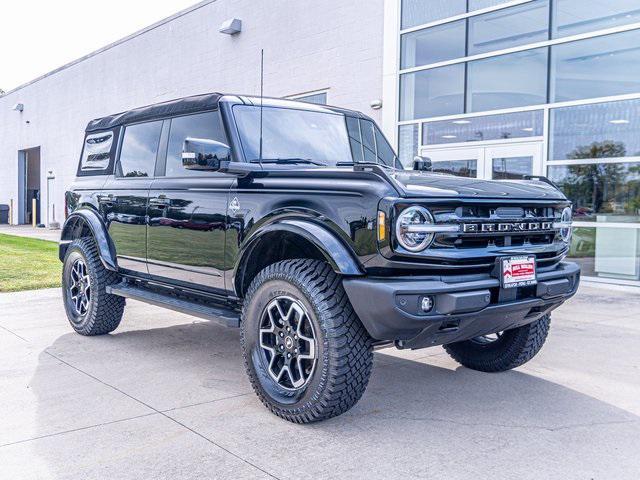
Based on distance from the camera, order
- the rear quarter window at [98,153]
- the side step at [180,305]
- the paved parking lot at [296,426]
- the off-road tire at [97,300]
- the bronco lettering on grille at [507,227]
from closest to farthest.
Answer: the paved parking lot at [296,426]
the bronco lettering on grille at [507,227]
the side step at [180,305]
the off-road tire at [97,300]
the rear quarter window at [98,153]

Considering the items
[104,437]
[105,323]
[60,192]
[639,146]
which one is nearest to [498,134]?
[639,146]

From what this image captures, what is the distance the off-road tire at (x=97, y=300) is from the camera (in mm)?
5684

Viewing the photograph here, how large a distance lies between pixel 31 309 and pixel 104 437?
4.48 metres

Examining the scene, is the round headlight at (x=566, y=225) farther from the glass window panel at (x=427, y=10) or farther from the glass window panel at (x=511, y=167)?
the glass window panel at (x=427, y=10)

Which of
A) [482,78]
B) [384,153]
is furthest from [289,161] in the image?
[482,78]

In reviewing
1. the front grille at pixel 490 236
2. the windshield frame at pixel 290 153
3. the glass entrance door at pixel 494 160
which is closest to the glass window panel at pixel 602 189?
the glass entrance door at pixel 494 160

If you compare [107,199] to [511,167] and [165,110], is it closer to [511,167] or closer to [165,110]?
[165,110]

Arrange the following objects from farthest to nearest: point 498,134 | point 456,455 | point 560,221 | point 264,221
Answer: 1. point 498,134
2. point 560,221
3. point 264,221
4. point 456,455

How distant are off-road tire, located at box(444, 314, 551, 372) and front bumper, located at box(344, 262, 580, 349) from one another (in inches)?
36.6

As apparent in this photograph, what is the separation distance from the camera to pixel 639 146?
9.51m

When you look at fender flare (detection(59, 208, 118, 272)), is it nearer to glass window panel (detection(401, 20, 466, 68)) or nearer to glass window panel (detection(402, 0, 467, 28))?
glass window panel (detection(401, 20, 466, 68))

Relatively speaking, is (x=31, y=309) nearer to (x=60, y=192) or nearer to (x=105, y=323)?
(x=105, y=323)

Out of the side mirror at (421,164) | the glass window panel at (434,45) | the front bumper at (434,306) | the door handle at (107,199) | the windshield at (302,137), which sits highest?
the glass window panel at (434,45)

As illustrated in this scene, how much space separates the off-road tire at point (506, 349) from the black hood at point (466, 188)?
951 millimetres
